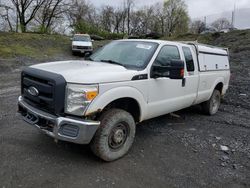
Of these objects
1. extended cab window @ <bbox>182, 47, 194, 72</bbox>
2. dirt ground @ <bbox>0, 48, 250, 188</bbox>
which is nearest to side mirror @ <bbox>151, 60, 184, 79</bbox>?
extended cab window @ <bbox>182, 47, 194, 72</bbox>

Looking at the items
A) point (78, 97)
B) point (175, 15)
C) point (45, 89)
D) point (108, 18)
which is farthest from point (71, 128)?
point (175, 15)

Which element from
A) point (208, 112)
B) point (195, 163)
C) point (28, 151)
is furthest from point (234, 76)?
point (28, 151)

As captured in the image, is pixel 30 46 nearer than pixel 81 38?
Yes

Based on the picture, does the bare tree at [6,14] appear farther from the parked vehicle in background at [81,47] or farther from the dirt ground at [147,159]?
the dirt ground at [147,159]

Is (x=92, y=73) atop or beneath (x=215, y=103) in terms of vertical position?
atop

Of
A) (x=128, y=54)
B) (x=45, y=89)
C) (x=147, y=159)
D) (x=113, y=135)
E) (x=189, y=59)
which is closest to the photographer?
(x=45, y=89)

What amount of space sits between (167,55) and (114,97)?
1.71 meters

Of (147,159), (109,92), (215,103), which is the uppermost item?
(109,92)

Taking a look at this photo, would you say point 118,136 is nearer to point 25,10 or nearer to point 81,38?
point 81,38

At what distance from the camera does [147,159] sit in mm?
4355

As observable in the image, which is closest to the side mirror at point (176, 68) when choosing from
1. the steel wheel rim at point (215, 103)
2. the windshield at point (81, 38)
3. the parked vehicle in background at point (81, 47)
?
the steel wheel rim at point (215, 103)

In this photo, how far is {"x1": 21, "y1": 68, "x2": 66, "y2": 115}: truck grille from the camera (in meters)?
3.63

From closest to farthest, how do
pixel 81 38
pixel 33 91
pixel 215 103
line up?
pixel 33 91 → pixel 215 103 → pixel 81 38

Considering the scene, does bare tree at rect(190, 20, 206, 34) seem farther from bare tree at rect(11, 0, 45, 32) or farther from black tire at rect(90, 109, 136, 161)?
black tire at rect(90, 109, 136, 161)
